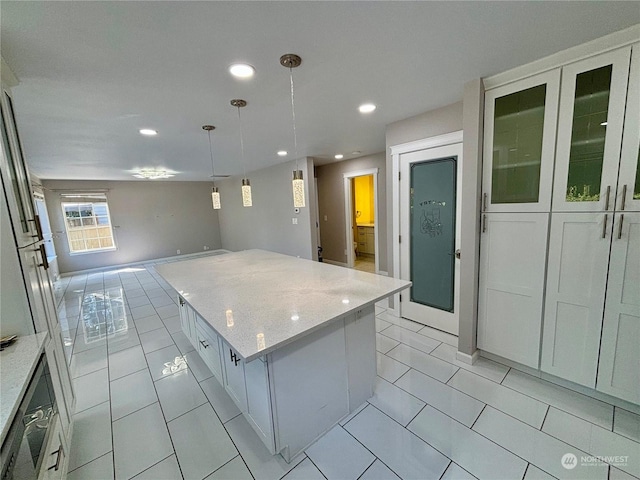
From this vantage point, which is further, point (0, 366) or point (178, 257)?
point (178, 257)

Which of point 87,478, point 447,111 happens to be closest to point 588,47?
point 447,111

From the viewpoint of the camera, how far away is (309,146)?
13.0ft

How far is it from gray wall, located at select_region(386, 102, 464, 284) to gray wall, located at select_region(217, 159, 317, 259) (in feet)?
6.77

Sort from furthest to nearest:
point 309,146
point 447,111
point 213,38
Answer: point 309,146
point 447,111
point 213,38

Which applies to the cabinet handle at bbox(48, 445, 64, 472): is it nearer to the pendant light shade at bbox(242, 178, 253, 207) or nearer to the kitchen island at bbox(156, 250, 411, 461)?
the kitchen island at bbox(156, 250, 411, 461)

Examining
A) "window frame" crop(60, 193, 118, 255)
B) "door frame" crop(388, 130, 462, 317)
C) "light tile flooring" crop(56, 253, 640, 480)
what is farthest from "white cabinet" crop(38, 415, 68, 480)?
"window frame" crop(60, 193, 118, 255)

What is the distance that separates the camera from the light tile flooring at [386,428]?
1.42 m

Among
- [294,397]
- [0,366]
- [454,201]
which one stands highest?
[454,201]

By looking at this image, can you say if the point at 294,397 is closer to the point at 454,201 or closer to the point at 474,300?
the point at 474,300

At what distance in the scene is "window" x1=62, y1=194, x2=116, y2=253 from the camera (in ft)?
20.1

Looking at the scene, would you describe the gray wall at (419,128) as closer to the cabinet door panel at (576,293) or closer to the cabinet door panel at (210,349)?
the cabinet door panel at (576,293)

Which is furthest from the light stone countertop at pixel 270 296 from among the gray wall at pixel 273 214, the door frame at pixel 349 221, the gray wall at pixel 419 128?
the door frame at pixel 349 221

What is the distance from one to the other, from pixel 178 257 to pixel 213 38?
7483 mm

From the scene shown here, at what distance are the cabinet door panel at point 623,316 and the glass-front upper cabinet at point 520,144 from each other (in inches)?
16.8
